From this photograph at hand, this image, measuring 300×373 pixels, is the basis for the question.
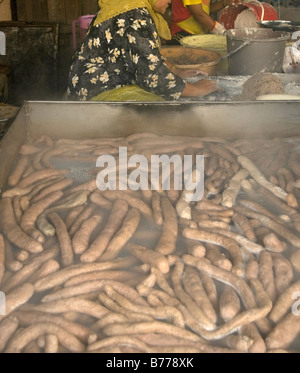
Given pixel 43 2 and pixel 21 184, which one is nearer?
pixel 21 184

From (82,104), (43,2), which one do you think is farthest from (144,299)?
(43,2)

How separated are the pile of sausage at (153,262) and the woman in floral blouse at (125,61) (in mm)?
1119

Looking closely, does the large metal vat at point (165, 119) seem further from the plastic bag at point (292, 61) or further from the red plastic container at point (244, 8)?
the red plastic container at point (244, 8)

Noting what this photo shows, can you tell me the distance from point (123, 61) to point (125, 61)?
0.08 feet

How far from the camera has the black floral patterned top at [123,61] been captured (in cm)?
339

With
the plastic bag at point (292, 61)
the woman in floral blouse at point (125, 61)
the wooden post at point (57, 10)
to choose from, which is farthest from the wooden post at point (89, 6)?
the plastic bag at point (292, 61)

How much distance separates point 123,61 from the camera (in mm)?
3586

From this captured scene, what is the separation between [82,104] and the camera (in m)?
3.11

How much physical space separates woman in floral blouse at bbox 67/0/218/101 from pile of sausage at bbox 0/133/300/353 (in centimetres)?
112

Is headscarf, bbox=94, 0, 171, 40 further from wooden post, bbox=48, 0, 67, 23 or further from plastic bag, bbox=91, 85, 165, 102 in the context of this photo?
wooden post, bbox=48, 0, 67, 23

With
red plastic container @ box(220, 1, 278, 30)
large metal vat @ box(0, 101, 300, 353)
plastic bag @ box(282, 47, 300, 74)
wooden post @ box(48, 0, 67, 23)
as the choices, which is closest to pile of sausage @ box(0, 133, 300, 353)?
large metal vat @ box(0, 101, 300, 353)

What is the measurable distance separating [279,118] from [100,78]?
1.59 metres

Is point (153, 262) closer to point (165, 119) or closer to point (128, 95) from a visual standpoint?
point (165, 119)
